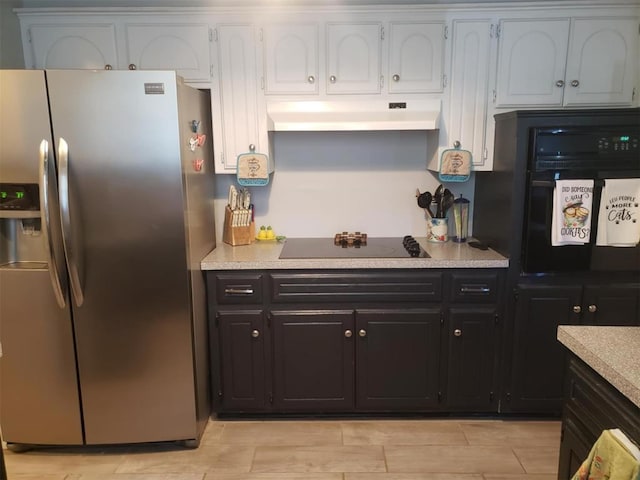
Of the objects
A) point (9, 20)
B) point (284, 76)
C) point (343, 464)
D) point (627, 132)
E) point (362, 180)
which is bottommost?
point (343, 464)

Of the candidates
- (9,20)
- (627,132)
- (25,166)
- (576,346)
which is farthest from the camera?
(9,20)

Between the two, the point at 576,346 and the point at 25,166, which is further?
the point at 25,166

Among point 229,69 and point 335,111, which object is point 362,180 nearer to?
point 335,111

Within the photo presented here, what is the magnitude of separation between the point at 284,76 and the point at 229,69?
299mm

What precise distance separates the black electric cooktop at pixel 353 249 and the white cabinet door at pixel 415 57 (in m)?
0.87

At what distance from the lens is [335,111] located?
2.56 metres

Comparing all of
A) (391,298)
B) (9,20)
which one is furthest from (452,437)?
(9,20)

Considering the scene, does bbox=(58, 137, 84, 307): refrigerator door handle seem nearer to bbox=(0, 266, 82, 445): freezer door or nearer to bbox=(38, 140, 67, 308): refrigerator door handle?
bbox=(38, 140, 67, 308): refrigerator door handle

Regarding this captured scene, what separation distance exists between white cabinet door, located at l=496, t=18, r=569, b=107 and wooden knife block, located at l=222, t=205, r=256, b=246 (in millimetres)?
1570

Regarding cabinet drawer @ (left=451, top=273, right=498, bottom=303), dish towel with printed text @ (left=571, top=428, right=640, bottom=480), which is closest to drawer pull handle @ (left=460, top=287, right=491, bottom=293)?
cabinet drawer @ (left=451, top=273, right=498, bottom=303)

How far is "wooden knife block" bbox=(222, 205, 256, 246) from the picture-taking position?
276 centimetres

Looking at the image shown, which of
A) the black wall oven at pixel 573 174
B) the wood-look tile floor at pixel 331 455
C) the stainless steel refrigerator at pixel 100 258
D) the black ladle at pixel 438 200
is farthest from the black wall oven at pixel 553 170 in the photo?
the stainless steel refrigerator at pixel 100 258

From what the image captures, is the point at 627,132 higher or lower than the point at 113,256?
higher

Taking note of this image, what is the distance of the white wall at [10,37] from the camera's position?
92.7 inches
